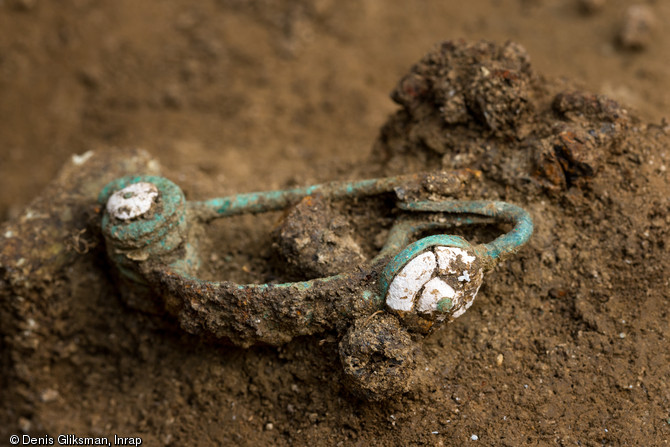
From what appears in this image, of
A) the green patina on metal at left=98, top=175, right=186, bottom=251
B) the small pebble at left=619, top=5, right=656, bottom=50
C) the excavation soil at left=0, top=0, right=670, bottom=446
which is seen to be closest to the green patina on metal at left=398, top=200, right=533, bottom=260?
the excavation soil at left=0, top=0, right=670, bottom=446

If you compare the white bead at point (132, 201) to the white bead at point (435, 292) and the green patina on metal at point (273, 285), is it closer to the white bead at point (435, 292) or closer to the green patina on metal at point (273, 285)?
the green patina on metal at point (273, 285)

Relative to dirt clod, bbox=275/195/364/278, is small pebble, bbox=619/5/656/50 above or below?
above

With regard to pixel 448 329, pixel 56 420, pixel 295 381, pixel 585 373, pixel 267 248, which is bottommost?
pixel 56 420

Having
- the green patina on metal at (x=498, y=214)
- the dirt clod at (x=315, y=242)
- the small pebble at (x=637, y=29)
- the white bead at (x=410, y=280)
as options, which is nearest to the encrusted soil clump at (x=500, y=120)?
the green patina on metal at (x=498, y=214)

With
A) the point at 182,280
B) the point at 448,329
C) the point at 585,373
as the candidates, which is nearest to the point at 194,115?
the point at 182,280

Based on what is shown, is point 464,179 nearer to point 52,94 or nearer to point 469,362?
point 469,362

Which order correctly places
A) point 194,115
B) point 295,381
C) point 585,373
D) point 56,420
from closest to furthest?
1. point 585,373
2. point 295,381
3. point 56,420
4. point 194,115

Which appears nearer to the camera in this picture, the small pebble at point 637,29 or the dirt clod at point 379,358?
the dirt clod at point 379,358

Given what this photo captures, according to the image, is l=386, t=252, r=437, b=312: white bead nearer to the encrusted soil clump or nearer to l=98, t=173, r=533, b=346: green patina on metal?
l=98, t=173, r=533, b=346: green patina on metal

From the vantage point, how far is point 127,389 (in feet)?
8.02

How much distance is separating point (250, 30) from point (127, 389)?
2.74 metres

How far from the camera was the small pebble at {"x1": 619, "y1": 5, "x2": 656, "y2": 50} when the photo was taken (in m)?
3.89

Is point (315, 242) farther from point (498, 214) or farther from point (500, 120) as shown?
point (500, 120)

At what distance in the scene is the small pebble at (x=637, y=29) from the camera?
389cm
